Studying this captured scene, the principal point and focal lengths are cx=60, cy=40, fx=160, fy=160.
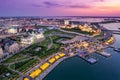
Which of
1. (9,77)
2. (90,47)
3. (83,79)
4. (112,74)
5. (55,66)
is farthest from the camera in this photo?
(90,47)

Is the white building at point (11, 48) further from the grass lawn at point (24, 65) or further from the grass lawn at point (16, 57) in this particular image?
the grass lawn at point (24, 65)

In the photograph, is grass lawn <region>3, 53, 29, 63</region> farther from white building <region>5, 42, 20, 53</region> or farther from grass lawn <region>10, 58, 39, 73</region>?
white building <region>5, 42, 20, 53</region>

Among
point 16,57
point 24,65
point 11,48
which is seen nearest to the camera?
point 24,65

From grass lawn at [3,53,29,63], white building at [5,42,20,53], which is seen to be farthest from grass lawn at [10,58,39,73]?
white building at [5,42,20,53]

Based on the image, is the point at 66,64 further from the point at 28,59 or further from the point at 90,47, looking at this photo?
the point at 90,47

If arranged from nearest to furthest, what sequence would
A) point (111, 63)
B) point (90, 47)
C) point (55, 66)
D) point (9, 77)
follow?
point (9, 77), point (55, 66), point (111, 63), point (90, 47)

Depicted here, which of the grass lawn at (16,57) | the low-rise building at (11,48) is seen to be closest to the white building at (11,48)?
the low-rise building at (11,48)

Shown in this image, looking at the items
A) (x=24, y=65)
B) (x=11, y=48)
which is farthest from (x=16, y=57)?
(x=24, y=65)

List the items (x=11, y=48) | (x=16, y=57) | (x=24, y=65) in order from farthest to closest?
(x=11, y=48)
(x=16, y=57)
(x=24, y=65)

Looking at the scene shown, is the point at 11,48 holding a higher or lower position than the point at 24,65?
higher

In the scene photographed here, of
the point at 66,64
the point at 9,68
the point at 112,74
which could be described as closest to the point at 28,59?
the point at 9,68

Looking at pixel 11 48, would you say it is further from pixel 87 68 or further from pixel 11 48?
pixel 87 68
